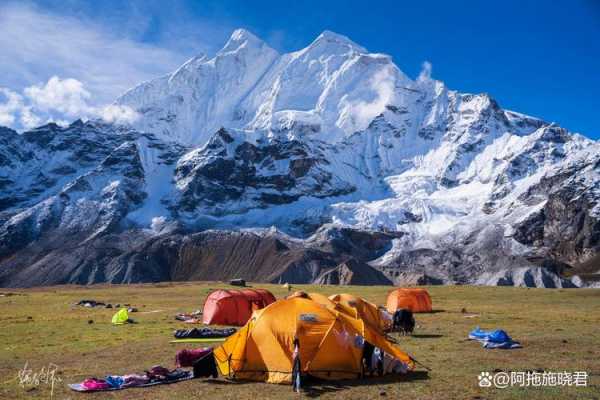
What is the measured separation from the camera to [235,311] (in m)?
44.8

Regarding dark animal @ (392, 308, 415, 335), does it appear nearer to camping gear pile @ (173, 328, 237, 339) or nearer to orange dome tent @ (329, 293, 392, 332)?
orange dome tent @ (329, 293, 392, 332)

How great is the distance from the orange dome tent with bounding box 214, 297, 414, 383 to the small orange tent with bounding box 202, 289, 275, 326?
20288 millimetres

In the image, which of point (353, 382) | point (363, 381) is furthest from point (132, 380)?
point (363, 381)

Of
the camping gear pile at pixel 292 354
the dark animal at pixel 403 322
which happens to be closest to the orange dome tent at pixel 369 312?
the dark animal at pixel 403 322

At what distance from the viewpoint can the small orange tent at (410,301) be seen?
53634 millimetres

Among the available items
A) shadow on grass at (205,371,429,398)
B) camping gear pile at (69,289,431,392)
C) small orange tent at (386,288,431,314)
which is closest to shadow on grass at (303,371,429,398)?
shadow on grass at (205,371,429,398)

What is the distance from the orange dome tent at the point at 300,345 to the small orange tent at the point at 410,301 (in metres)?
29.9

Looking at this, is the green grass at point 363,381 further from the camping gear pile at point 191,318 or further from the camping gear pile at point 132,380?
the camping gear pile at point 191,318

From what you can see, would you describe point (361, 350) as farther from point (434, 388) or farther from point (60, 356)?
point (60, 356)

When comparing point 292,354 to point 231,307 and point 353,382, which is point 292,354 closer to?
point 353,382

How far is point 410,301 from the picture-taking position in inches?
2135

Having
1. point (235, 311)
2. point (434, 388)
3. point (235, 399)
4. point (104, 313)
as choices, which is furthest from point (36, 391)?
point (104, 313)

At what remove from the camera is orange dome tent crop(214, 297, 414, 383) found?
22734 mm

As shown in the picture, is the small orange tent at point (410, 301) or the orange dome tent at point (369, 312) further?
the small orange tent at point (410, 301)
